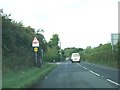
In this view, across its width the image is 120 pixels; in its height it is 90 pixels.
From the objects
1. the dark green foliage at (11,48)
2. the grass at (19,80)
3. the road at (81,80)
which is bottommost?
the road at (81,80)

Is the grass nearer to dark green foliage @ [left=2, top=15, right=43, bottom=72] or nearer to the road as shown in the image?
the road

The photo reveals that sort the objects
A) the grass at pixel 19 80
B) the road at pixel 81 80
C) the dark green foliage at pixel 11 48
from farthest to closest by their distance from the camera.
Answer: the dark green foliage at pixel 11 48
the road at pixel 81 80
the grass at pixel 19 80

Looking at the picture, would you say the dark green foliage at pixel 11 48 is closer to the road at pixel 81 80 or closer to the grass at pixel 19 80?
the grass at pixel 19 80

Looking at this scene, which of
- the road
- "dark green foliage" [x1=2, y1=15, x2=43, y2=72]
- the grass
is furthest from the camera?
"dark green foliage" [x1=2, y1=15, x2=43, y2=72]

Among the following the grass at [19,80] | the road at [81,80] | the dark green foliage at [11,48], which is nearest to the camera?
the grass at [19,80]

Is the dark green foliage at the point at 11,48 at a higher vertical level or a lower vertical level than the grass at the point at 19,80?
higher

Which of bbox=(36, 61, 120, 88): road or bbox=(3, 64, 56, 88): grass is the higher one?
bbox=(3, 64, 56, 88): grass

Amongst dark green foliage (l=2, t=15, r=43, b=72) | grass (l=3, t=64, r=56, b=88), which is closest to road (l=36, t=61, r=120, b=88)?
grass (l=3, t=64, r=56, b=88)

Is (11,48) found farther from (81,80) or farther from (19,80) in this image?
(19,80)

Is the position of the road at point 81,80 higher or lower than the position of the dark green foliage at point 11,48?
lower

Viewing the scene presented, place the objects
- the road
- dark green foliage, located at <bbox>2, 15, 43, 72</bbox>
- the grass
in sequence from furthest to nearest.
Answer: dark green foliage, located at <bbox>2, 15, 43, 72</bbox>
the road
the grass

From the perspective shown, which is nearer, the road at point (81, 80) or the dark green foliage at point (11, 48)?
the road at point (81, 80)

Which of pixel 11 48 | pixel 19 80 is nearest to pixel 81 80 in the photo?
pixel 19 80

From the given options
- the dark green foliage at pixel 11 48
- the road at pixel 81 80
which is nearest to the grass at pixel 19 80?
the road at pixel 81 80
